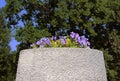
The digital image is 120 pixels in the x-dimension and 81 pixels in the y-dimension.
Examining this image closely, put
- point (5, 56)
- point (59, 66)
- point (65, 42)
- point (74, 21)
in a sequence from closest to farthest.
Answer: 1. point (59, 66)
2. point (65, 42)
3. point (74, 21)
4. point (5, 56)

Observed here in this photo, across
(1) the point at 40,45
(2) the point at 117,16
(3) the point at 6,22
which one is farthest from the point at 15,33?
(1) the point at 40,45

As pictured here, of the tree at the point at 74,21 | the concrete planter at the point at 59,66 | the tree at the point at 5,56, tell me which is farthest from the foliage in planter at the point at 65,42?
the tree at the point at 5,56

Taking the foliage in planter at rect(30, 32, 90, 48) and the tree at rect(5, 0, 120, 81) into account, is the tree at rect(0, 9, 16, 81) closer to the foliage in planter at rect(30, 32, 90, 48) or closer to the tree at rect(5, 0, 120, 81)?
the tree at rect(5, 0, 120, 81)

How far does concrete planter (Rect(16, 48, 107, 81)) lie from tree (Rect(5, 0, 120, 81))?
16557 mm

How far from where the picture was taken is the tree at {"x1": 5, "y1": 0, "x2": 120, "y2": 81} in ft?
76.9

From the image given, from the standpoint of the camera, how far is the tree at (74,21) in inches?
923

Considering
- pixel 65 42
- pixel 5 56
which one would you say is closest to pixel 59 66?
pixel 65 42

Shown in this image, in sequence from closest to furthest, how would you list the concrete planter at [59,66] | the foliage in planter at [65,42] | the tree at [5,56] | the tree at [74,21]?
the concrete planter at [59,66], the foliage in planter at [65,42], the tree at [74,21], the tree at [5,56]

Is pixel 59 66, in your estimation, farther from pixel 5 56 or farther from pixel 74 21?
pixel 5 56

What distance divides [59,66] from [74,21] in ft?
56.9

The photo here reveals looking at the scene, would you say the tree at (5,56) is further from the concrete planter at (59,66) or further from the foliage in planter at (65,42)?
the concrete planter at (59,66)

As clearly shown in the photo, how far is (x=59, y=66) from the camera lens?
632 cm

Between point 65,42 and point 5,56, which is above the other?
point 65,42

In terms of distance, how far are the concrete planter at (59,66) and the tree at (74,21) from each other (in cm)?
1656
